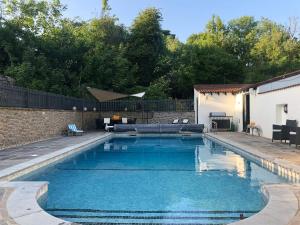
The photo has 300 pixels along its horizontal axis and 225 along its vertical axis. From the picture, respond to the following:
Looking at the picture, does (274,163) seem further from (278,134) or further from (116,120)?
(116,120)

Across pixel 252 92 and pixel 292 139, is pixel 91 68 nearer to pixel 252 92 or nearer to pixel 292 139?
pixel 252 92

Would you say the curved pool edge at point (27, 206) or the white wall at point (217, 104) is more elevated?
the white wall at point (217, 104)

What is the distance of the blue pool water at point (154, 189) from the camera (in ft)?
16.9

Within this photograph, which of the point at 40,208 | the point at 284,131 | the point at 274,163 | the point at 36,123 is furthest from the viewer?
the point at 36,123

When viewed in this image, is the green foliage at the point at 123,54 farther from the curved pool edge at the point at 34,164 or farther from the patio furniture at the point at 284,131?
the patio furniture at the point at 284,131

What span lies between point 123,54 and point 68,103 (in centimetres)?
1146

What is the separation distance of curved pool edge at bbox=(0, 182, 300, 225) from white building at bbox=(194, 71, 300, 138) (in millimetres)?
7457

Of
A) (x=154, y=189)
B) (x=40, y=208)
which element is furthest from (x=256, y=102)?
(x=40, y=208)

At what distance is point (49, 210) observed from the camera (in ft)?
17.8

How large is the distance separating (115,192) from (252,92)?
1275 cm

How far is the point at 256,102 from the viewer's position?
17031 mm

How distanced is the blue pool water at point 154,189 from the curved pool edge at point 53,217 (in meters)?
0.34

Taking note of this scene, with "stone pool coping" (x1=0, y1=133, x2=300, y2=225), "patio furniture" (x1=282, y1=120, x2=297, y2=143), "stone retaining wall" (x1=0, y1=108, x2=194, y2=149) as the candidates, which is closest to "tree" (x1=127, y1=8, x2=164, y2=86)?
"stone retaining wall" (x1=0, y1=108, x2=194, y2=149)

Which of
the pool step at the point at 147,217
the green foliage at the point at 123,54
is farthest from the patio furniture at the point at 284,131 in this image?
the green foliage at the point at 123,54
